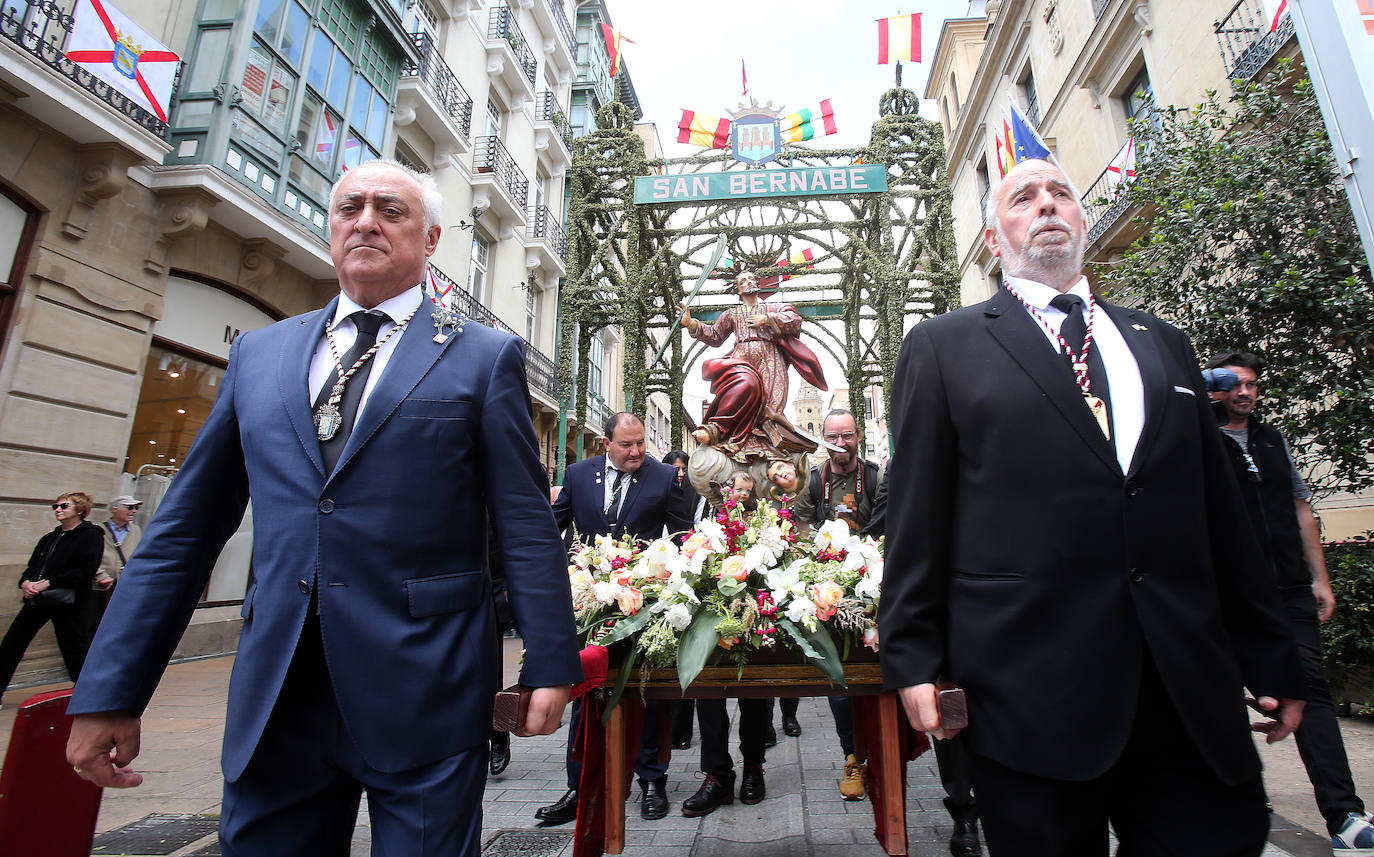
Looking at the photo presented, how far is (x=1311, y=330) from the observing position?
531 cm

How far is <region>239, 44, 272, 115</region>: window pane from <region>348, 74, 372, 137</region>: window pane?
5.70 feet

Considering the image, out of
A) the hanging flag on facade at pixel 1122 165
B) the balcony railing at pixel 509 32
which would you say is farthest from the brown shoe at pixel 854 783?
the balcony railing at pixel 509 32

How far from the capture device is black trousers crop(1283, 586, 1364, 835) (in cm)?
268

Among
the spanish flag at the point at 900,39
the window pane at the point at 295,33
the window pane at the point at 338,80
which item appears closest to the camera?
the window pane at the point at 295,33

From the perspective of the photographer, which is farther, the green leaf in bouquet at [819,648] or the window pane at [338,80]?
the window pane at [338,80]

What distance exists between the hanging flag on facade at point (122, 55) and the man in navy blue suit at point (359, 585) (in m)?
7.90

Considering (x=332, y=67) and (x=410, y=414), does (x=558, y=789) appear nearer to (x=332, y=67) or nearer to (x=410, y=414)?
(x=410, y=414)

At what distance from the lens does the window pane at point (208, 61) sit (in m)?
8.38

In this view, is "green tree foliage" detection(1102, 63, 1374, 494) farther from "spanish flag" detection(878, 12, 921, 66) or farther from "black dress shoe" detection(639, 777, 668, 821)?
"black dress shoe" detection(639, 777, 668, 821)

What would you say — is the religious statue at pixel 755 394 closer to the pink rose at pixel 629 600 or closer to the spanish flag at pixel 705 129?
the pink rose at pixel 629 600

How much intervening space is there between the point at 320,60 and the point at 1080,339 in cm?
1174

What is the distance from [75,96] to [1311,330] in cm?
1134

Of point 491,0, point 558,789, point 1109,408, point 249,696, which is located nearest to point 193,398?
point 558,789

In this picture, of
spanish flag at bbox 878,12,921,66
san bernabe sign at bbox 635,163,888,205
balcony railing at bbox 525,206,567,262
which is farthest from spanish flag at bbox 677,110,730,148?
balcony railing at bbox 525,206,567,262
